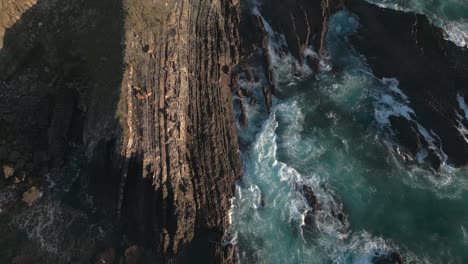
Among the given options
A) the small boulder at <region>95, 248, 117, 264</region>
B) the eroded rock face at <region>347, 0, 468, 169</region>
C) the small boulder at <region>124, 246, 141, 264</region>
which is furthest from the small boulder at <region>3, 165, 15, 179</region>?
the eroded rock face at <region>347, 0, 468, 169</region>

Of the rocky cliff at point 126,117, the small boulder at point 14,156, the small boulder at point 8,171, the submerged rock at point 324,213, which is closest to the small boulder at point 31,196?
the rocky cliff at point 126,117

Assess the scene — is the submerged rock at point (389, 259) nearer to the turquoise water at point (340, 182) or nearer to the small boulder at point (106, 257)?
the turquoise water at point (340, 182)

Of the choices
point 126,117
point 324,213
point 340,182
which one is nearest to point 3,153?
point 126,117

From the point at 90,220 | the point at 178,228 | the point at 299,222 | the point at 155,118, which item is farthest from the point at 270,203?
the point at 90,220

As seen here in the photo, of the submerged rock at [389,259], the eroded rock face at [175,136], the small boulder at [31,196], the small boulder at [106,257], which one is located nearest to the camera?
the small boulder at [106,257]

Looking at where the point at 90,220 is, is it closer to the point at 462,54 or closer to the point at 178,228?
the point at 178,228
